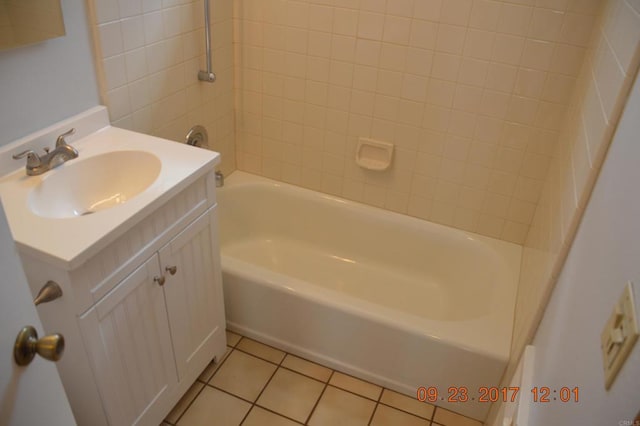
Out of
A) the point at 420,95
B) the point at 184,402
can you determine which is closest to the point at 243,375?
the point at 184,402

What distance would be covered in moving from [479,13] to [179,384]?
1.73 m

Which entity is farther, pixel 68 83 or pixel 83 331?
pixel 68 83

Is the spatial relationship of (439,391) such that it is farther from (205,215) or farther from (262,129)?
(262,129)

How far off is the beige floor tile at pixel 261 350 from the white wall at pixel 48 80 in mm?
1125

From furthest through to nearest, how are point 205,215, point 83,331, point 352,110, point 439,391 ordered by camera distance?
point 352,110 < point 439,391 < point 205,215 < point 83,331

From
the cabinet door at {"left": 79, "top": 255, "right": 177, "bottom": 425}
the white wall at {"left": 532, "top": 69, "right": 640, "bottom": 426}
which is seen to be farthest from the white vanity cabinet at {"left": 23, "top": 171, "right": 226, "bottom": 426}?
the white wall at {"left": 532, "top": 69, "right": 640, "bottom": 426}

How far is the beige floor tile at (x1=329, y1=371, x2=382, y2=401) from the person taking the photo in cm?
198

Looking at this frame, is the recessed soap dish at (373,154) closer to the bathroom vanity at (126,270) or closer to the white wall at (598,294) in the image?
the bathroom vanity at (126,270)

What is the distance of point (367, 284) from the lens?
7.88 feet

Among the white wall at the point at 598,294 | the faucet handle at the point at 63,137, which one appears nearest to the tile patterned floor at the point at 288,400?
the white wall at the point at 598,294

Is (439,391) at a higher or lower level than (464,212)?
lower

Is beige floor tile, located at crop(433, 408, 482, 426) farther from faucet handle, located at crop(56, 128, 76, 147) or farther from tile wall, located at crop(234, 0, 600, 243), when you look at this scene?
faucet handle, located at crop(56, 128, 76, 147)

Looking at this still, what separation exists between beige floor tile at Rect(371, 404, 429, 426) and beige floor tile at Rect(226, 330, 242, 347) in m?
0.66

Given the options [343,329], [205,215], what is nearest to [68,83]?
[205,215]
